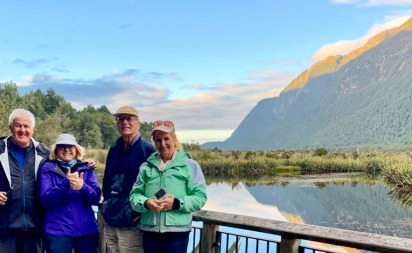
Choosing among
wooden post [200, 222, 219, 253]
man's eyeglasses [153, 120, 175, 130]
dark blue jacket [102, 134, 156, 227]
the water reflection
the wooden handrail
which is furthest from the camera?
the water reflection

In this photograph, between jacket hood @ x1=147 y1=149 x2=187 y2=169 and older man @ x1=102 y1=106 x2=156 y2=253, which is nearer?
jacket hood @ x1=147 y1=149 x2=187 y2=169

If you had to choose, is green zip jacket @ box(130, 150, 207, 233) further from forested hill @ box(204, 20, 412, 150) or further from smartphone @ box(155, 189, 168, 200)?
forested hill @ box(204, 20, 412, 150)

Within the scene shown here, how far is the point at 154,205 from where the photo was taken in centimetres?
244

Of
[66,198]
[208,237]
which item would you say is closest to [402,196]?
[208,237]

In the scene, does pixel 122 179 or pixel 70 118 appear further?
pixel 70 118

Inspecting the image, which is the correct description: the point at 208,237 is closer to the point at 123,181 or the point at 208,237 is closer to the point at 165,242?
the point at 165,242

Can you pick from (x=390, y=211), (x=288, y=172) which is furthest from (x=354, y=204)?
(x=288, y=172)

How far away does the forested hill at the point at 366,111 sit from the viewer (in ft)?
434

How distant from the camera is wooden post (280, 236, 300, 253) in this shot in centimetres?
277

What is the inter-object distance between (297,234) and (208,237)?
79cm

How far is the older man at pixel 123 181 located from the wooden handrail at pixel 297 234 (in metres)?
0.56

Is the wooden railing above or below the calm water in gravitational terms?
above

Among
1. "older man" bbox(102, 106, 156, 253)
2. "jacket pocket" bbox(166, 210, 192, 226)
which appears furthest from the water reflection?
"jacket pocket" bbox(166, 210, 192, 226)

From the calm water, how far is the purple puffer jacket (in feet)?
37.1
